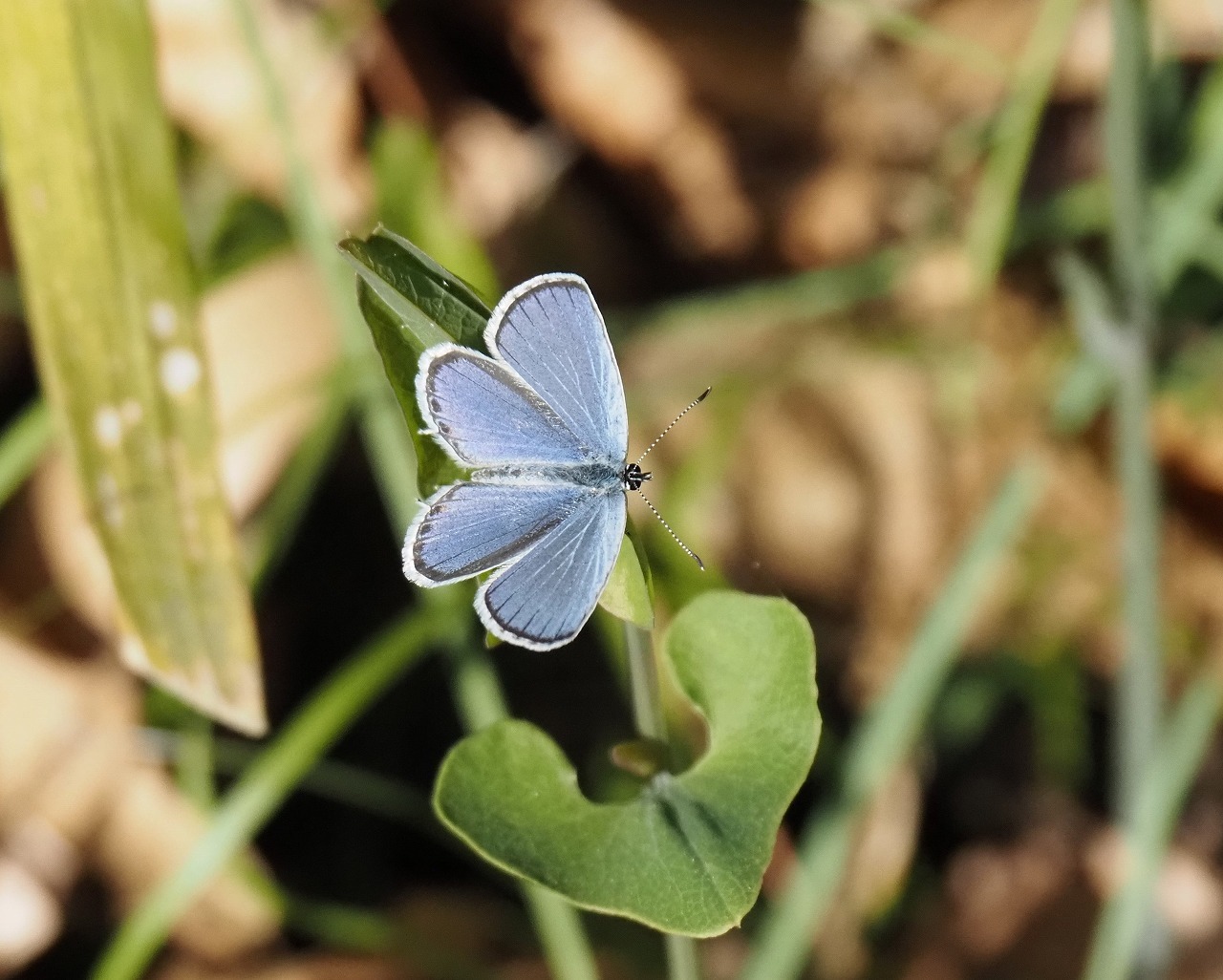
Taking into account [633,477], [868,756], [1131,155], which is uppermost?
[1131,155]

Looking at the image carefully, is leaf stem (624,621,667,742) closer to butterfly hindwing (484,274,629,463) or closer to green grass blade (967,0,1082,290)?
butterfly hindwing (484,274,629,463)

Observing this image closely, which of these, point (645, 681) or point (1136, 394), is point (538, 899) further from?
point (1136, 394)

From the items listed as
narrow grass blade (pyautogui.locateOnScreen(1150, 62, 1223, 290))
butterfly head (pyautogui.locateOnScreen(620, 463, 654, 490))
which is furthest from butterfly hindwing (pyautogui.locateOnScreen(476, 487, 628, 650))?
narrow grass blade (pyautogui.locateOnScreen(1150, 62, 1223, 290))

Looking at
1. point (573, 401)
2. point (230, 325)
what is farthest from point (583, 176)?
point (573, 401)

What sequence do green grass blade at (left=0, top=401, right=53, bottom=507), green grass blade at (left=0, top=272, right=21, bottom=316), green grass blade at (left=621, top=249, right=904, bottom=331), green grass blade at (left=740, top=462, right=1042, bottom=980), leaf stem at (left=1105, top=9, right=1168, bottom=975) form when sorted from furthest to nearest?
green grass blade at (left=621, top=249, right=904, bottom=331) < green grass blade at (left=0, top=272, right=21, bottom=316) < green grass blade at (left=0, top=401, right=53, bottom=507) < green grass blade at (left=740, top=462, right=1042, bottom=980) < leaf stem at (left=1105, top=9, right=1168, bottom=975)

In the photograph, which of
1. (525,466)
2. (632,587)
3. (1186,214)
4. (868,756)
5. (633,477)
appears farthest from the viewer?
(1186,214)

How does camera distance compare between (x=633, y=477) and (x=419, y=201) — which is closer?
(x=633, y=477)

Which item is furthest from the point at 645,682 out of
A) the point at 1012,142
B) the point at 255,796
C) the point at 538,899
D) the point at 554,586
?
the point at 1012,142

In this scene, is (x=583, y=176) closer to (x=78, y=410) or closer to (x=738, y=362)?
(x=738, y=362)

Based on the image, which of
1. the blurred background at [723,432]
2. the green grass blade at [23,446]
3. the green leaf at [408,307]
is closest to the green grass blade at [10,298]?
the blurred background at [723,432]
